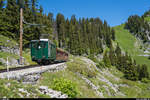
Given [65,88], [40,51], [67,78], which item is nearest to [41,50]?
[40,51]

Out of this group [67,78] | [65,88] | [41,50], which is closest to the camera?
[65,88]

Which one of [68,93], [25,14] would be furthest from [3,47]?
[68,93]

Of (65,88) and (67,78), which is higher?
(65,88)

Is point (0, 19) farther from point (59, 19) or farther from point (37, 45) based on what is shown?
point (59, 19)

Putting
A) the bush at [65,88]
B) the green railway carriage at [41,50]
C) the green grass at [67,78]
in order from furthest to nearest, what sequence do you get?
the green railway carriage at [41,50] < the green grass at [67,78] < the bush at [65,88]

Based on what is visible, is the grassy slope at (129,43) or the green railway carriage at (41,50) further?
the grassy slope at (129,43)

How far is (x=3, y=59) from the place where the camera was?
19.5 meters

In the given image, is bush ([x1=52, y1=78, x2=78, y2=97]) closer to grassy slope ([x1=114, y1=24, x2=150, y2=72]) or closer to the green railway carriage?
the green railway carriage

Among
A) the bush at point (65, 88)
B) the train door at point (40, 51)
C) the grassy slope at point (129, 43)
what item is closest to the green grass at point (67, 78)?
the bush at point (65, 88)

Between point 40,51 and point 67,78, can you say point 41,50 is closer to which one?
point 40,51

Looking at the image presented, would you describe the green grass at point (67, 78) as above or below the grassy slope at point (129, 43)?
below

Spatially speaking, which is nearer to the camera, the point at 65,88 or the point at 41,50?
the point at 65,88

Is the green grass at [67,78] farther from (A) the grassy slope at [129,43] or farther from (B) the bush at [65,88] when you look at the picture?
(A) the grassy slope at [129,43]

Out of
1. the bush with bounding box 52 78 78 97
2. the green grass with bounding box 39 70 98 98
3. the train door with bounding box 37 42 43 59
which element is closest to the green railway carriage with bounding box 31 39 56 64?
the train door with bounding box 37 42 43 59
